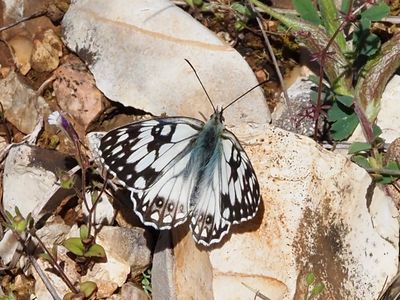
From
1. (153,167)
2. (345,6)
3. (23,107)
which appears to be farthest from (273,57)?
(23,107)

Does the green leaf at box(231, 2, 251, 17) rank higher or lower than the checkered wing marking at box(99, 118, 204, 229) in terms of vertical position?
higher

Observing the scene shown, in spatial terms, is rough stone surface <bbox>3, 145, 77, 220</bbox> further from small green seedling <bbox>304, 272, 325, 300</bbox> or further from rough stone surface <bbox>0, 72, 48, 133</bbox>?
small green seedling <bbox>304, 272, 325, 300</bbox>

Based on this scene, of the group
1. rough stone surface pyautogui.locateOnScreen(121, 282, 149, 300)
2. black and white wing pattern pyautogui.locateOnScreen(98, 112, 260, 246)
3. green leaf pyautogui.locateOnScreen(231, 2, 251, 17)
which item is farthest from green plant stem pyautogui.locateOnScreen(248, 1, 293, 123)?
rough stone surface pyautogui.locateOnScreen(121, 282, 149, 300)

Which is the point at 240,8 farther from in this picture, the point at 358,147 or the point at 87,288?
the point at 87,288

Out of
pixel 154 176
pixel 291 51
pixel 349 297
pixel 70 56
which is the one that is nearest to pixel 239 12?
pixel 291 51

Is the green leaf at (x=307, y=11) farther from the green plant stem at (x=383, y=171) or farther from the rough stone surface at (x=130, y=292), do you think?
the rough stone surface at (x=130, y=292)

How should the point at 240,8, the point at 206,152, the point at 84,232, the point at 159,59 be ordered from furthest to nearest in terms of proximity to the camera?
the point at 240,8 < the point at 159,59 < the point at 84,232 < the point at 206,152

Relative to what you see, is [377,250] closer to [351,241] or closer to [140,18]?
[351,241]
